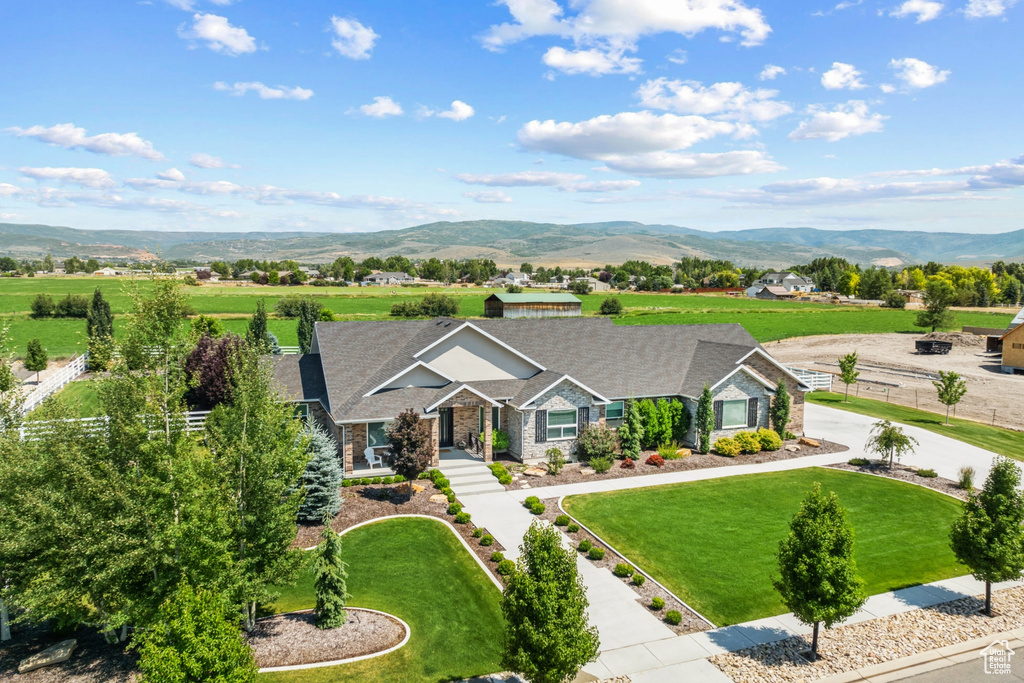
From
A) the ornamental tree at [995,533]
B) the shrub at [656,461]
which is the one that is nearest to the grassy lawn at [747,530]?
the ornamental tree at [995,533]

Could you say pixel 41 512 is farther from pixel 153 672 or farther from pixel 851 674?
pixel 851 674

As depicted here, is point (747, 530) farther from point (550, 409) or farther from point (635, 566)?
point (550, 409)

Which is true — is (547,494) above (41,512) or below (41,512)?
below

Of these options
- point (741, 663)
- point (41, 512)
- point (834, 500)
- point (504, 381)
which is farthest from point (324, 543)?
point (504, 381)

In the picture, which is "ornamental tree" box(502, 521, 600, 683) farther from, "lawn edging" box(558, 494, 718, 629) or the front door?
the front door

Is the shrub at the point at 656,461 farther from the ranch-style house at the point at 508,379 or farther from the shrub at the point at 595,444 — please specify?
the ranch-style house at the point at 508,379

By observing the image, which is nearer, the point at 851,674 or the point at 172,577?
the point at 172,577
